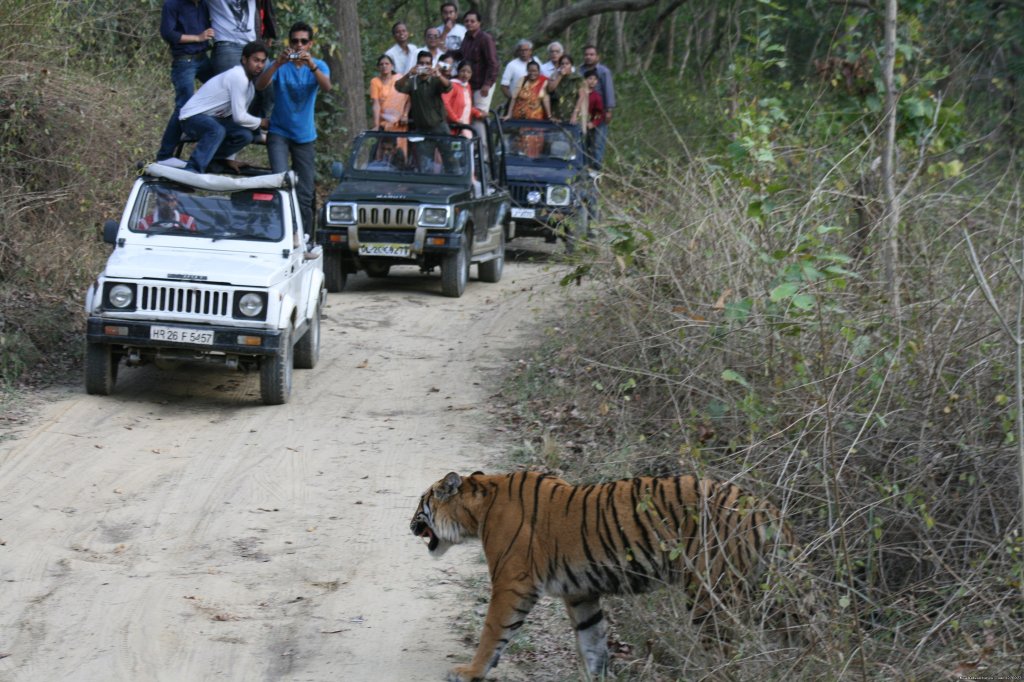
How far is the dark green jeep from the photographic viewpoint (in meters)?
14.4

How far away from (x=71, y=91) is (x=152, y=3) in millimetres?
3289

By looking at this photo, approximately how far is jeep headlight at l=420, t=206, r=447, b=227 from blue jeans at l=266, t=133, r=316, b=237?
151 cm

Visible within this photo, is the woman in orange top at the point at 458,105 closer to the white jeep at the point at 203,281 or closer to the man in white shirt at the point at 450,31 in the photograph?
the man in white shirt at the point at 450,31

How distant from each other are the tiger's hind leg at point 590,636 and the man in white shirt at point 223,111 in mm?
6825

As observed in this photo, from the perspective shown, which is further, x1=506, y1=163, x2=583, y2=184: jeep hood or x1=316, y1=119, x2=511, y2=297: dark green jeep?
x1=506, y1=163, x2=583, y2=184: jeep hood

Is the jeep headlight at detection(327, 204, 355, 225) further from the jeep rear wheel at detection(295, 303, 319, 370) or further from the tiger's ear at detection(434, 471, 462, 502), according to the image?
the tiger's ear at detection(434, 471, 462, 502)

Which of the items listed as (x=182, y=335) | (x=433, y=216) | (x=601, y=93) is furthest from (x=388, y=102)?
(x=182, y=335)

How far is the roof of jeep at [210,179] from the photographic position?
33.8ft

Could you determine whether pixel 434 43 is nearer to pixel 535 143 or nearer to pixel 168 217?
pixel 535 143

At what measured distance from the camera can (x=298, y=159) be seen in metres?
13.2

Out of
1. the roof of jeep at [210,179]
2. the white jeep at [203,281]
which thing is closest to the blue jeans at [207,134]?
the roof of jeep at [210,179]

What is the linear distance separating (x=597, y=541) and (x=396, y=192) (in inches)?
386

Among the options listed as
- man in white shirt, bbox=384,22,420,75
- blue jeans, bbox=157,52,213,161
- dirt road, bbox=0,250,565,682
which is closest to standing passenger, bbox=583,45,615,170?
man in white shirt, bbox=384,22,420,75

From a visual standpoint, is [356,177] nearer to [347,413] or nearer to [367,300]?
[367,300]
